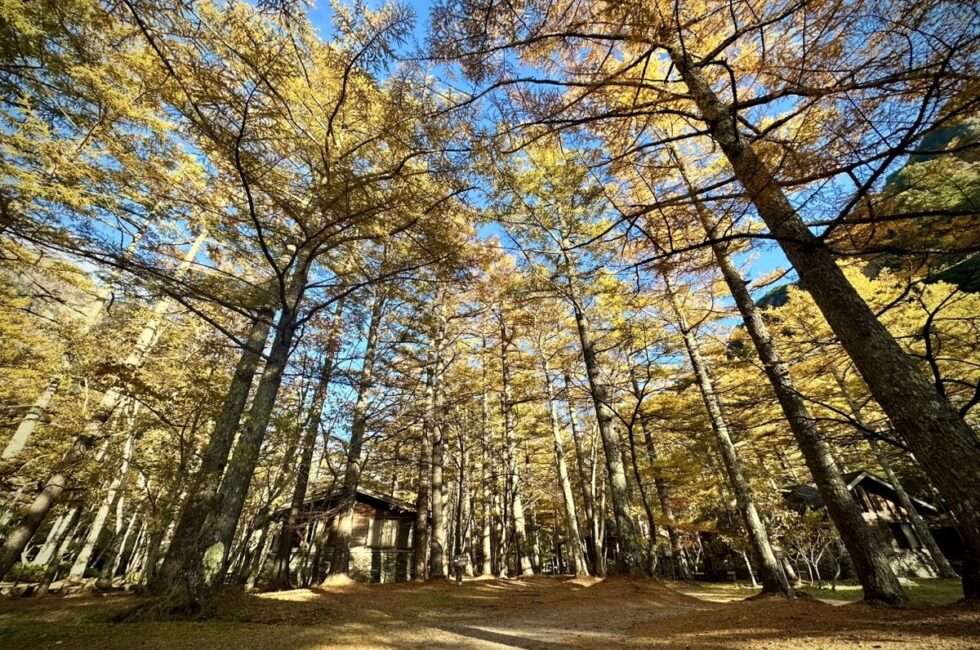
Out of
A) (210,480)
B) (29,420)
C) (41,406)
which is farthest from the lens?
(29,420)

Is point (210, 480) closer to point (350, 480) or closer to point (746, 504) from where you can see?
point (350, 480)

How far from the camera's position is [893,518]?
17.3m

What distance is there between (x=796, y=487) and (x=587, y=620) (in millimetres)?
19049

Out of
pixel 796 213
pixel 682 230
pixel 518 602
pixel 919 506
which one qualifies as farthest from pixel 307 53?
pixel 919 506

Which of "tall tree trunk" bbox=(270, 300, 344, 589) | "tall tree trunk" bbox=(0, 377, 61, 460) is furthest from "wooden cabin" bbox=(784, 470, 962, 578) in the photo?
"tall tree trunk" bbox=(0, 377, 61, 460)

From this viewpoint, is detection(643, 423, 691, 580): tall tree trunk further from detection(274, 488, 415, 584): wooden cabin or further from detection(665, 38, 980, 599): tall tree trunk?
detection(665, 38, 980, 599): tall tree trunk

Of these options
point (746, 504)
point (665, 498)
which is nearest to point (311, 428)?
point (746, 504)

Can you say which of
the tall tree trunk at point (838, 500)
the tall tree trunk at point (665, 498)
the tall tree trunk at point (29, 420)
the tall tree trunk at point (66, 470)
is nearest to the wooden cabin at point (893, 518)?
the tall tree trunk at point (665, 498)

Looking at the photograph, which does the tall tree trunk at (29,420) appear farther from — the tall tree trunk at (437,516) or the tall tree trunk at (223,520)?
the tall tree trunk at (437,516)

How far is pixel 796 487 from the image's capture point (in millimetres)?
17812

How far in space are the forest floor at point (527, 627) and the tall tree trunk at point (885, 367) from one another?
0.80 metres

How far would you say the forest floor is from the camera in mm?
2844

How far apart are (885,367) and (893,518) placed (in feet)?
76.1

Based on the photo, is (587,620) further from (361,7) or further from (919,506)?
(919,506)
